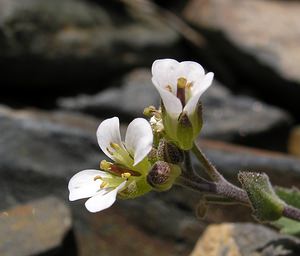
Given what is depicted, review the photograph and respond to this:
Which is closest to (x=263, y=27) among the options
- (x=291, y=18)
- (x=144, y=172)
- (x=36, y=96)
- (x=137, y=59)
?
(x=291, y=18)

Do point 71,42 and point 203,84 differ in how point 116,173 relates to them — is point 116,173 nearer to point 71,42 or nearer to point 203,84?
point 203,84

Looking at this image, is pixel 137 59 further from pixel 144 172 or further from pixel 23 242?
pixel 144 172

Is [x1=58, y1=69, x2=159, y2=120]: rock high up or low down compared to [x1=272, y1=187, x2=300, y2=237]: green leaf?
down

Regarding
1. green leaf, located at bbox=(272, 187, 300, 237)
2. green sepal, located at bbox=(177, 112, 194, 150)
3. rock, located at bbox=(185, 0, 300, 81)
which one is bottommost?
rock, located at bbox=(185, 0, 300, 81)

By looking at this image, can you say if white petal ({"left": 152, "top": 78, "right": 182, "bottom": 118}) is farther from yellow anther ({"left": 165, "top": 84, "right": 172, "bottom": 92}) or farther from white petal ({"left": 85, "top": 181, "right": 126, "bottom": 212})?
white petal ({"left": 85, "top": 181, "right": 126, "bottom": 212})

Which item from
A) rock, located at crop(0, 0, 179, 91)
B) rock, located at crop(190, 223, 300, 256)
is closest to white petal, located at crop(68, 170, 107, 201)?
rock, located at crop(190, 223, 300, 256)

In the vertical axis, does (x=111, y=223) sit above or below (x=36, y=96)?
above

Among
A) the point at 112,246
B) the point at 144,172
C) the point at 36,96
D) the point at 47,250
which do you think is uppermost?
the point at 144,172

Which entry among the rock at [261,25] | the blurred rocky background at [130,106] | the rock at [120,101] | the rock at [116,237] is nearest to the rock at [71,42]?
the blurred rocky background at [130,106]

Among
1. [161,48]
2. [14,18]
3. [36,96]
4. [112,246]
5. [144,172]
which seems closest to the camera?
[144,172]
